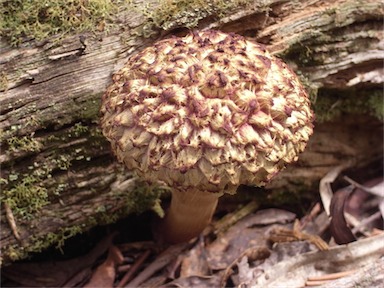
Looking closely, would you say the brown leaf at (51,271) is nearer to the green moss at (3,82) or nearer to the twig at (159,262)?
the twig at (159,262)

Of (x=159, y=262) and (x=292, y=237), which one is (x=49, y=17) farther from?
(x=292, y=237)

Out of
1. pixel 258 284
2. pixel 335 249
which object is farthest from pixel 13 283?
pixel 335 249

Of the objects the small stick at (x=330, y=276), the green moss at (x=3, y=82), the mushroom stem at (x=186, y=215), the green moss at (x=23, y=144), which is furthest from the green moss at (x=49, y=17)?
the small stick at (x=330, y=276)

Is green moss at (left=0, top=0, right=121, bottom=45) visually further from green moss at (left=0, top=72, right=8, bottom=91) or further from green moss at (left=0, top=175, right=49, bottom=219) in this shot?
green moss at (left=0, top=175, right=49, bottom=219)

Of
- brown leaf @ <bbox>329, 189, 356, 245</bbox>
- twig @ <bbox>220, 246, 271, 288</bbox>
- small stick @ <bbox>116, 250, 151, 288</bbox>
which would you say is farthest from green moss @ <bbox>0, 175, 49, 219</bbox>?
brown leaf @ <bbox>329, 189, 356, 245</bbox>

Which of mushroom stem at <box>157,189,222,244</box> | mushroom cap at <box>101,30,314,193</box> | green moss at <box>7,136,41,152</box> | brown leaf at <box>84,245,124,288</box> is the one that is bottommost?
brown leaf at <box>84,245,124,288</box>

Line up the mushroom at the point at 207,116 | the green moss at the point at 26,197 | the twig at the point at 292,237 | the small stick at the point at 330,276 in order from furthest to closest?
the twig at the point at 292,237
the small stick at the point at 330,276
the green moss at the point at 26,197
the mushroom at the point at 207,116

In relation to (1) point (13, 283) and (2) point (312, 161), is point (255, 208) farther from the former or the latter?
(1) point (13, 283)
